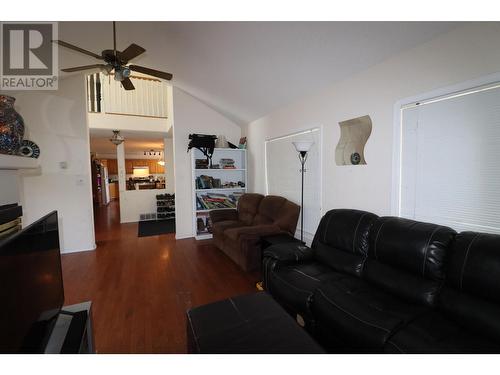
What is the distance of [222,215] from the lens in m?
4.25

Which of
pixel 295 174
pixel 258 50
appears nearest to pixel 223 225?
pixel 295 174

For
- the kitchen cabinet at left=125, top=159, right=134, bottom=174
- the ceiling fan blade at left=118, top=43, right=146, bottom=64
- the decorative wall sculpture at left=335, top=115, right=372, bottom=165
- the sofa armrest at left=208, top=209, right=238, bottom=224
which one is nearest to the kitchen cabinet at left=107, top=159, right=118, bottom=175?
the kitchen cabinet at left=125, top=159, right=134, bottom=174

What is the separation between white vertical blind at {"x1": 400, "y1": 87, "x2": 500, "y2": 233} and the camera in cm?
156

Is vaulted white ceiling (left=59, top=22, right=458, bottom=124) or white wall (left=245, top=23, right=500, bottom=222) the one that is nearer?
white wall (left=245, top=23, right=500, bottom=222)

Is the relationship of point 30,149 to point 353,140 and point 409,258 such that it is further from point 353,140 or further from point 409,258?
point 409,258

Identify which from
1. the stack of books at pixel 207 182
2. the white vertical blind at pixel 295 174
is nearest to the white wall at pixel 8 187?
the stack of books at pixel 207 182

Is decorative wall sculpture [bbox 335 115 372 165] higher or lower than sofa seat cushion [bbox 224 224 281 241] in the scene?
higher

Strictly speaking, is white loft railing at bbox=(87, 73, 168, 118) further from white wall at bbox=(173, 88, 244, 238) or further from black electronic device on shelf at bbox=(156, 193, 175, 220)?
black electronic device on shelf at bbox=(156, 193, 175, 220)

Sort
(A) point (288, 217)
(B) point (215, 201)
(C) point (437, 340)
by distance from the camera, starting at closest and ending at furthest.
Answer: (C) point (437, 340) → (A) point (288, 217) → (B) point (215, 201)

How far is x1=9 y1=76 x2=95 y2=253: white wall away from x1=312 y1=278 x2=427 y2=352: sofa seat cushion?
13.3ft

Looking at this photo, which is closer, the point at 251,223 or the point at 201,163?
the point at 251,223

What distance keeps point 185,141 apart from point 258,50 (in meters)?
2.55

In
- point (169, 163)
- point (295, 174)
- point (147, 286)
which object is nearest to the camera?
point (147, 286)
